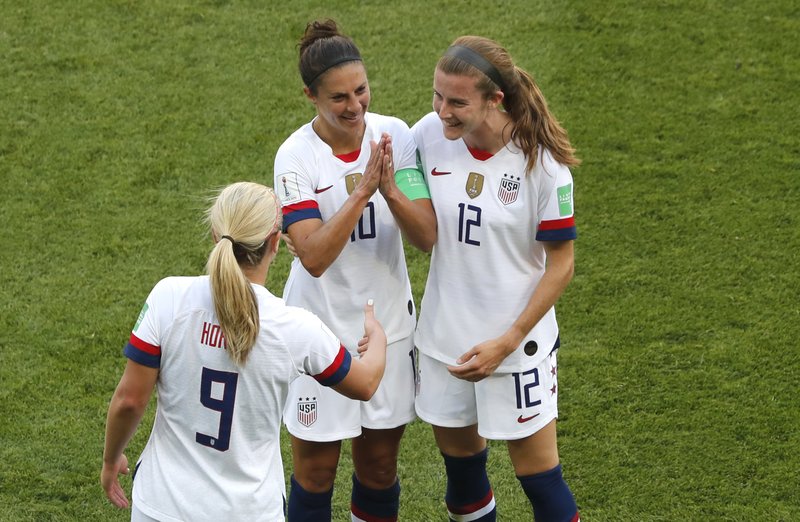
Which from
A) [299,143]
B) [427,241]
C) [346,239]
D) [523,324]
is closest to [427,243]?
[427,241]

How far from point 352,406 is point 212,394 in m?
0.86

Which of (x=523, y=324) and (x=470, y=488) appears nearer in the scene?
(x=523, y=324)

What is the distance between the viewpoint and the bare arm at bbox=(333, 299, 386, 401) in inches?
124

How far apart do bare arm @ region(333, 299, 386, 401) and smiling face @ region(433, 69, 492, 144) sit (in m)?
0.64

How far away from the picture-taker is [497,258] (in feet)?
11.9

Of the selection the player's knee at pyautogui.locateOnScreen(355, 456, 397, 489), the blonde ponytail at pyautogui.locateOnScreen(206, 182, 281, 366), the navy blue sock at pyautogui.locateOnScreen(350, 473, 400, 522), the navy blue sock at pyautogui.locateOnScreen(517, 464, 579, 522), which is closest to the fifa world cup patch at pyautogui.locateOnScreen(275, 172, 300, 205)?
the blonde ponytail at pyautogui.locateOnScreen(206, 182, 281, 366)

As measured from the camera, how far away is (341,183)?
3.68 metres

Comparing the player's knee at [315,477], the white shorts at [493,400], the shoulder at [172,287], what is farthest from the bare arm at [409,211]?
the player's knee at [315,477]

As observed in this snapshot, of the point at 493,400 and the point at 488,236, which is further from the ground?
the point at 488,236

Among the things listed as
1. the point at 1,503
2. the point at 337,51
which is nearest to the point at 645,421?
the point at 337,51

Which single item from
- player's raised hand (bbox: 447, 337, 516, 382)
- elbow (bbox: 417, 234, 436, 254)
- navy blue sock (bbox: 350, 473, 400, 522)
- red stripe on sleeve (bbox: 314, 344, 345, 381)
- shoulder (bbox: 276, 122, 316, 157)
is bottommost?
navy blue sock (bbox: 350, 473, 400, 522)

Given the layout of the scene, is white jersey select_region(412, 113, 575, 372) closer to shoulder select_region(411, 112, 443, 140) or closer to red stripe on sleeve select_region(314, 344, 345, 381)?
shoulder select_region(411, 112, 443, 140)

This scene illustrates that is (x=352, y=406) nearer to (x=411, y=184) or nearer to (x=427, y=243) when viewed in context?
(x=427, y=243)

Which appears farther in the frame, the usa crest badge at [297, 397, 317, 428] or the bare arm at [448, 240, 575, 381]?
the usa crest badge at [297, 397, 317, 428]
